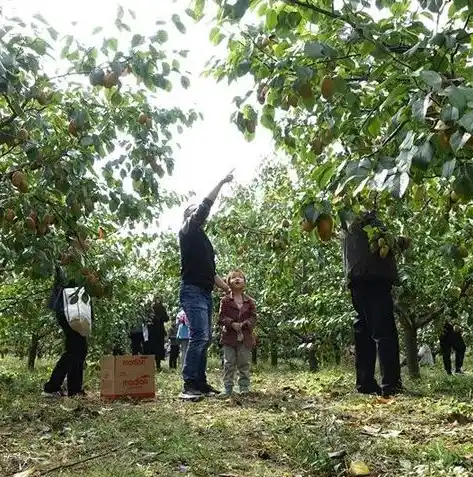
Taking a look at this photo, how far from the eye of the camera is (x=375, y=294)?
5.43 metres

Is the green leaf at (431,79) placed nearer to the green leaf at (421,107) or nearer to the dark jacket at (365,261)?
the green leaf at (421,107)

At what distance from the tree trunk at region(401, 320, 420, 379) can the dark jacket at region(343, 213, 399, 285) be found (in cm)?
324

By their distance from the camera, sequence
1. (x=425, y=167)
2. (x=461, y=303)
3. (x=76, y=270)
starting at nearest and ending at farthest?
(x=425, y=167)
(x=76, y=270)
(x=461, y=303)

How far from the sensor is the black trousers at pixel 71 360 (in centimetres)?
632

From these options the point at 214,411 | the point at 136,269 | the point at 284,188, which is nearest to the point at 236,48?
the point at 214,411

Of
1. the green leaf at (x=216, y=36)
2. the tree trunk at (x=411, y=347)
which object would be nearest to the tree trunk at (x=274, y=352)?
the tree trunk at (x=411, y=347)

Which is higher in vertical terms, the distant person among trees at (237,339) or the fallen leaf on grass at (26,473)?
the distant person among trees at (237,339)

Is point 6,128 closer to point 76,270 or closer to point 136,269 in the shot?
point 76,270

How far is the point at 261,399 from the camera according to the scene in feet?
18.4

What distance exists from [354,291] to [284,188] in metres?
3.51

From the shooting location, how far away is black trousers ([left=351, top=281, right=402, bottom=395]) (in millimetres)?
5277

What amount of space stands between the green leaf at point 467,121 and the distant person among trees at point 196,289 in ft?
13.1

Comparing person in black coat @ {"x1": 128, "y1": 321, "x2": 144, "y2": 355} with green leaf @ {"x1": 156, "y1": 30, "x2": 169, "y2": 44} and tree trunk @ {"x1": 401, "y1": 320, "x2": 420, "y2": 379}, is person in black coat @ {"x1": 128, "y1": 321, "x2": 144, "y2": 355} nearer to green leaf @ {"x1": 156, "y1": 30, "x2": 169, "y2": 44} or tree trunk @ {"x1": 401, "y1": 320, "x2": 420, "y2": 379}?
tree trunk @ {"x1": 401, "y1": 320, "x2": 420, "y2": 379}

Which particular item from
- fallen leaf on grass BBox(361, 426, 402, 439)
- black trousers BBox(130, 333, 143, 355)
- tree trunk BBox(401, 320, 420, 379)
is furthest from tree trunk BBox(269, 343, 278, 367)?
fallen leaf on grass BBox(361, 426, 402, 439)
